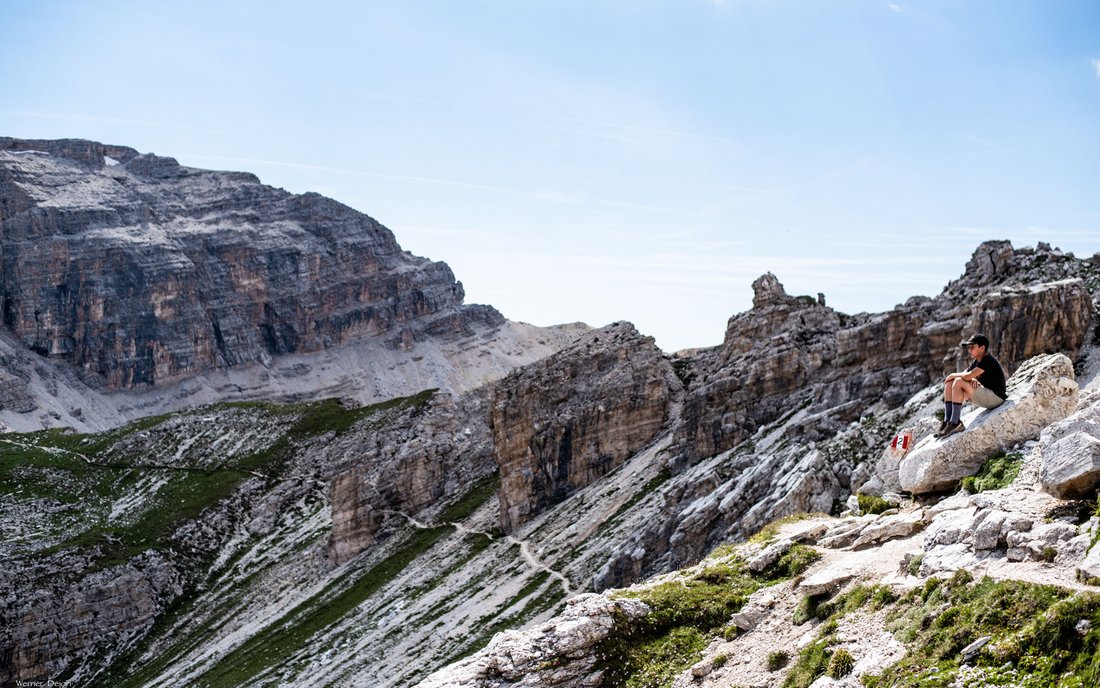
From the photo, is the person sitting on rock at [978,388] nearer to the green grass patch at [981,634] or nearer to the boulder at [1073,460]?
the boulder at [1073,460]

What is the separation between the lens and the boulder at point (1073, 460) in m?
23.4

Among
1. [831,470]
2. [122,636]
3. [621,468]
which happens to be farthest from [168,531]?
[831,470]

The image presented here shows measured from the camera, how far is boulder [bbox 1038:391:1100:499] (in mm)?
23406

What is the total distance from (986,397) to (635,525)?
5930 cm

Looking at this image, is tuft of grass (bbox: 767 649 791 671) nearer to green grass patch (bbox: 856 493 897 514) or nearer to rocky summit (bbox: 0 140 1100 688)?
rocky summit (bbox: 0 140 1100 688)

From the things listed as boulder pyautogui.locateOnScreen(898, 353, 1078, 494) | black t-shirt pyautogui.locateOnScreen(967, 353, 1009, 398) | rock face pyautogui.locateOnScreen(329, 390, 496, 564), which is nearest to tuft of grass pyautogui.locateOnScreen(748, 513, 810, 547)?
boulder pyautogui.locateOnScreen(898, 353, 1078, 494)

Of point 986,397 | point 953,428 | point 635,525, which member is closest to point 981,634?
point 953,428

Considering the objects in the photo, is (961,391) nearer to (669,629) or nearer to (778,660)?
(778,660)

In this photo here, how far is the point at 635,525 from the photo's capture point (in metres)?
88.3

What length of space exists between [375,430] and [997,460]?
15135 centimetres

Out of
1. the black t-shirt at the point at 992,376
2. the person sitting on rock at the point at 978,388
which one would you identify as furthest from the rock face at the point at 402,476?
the black t-shirt at the point at 992,376

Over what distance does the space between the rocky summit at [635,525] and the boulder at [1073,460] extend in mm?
72

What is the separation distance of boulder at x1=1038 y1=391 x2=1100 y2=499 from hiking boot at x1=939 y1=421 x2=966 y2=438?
16.9 ft

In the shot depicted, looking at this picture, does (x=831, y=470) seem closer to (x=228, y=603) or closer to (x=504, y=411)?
(x=504, y=411)
